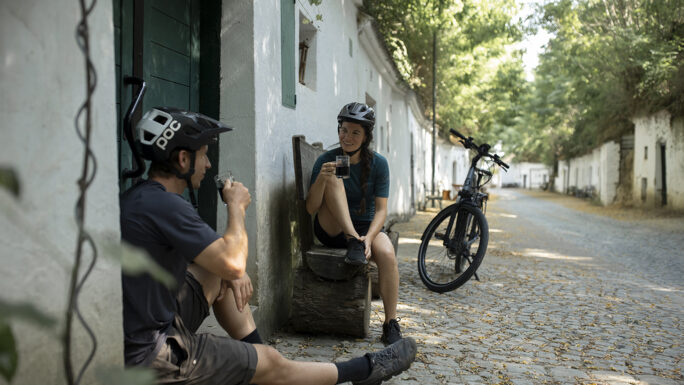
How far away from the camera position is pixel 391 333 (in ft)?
13.1

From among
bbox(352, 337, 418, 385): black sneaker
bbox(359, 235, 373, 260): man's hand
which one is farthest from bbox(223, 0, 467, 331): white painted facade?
bbox(352, 337, 418, 385): black sneaker

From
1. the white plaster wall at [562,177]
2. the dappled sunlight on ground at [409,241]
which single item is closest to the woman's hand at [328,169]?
the dappled sunlight on ground at [409,241]

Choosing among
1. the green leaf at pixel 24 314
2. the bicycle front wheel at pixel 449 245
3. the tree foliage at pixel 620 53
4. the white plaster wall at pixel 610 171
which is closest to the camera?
the green leaf at pixel 24 314

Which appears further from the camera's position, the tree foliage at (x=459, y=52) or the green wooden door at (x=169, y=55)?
the tree foliage at (x=459, y=52)

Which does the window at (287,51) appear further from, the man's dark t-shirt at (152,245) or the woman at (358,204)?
the man's dark t-shirt at (152,245)

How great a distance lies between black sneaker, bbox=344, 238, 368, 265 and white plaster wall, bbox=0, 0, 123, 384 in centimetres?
230

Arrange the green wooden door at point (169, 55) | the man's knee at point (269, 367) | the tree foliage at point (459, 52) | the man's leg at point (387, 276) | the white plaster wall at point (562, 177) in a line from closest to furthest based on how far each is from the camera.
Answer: the man's knee at point (269, 367)
the green wooden door at point (169, 55)
the man's leg at point (387, 276)
the tree foliage at point (459, 52)
the white plaster wall at point (562, 177)

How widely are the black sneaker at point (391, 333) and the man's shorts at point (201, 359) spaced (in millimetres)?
1811

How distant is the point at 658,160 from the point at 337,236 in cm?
1934

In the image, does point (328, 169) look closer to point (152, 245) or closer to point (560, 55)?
point (152, 245)

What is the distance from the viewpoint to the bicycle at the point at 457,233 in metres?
6.01

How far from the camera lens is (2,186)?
2.33 feet

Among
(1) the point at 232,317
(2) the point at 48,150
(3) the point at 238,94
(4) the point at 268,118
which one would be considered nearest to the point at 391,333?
(1) the point at 232,317

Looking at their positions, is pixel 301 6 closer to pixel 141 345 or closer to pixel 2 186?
pixel 141 345
